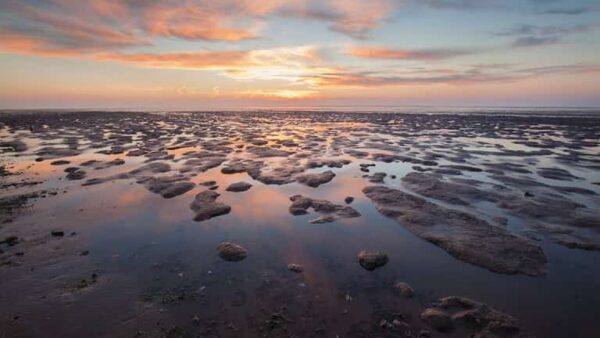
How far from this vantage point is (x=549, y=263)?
8906mm

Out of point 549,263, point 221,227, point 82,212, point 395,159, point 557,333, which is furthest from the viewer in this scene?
point 395,159

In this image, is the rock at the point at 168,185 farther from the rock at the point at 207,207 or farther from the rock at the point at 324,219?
the rock at the point at 324,219

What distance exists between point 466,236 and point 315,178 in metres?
9.13

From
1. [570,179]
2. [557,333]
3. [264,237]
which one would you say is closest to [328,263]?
[264,237]

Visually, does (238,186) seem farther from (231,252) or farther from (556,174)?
(556,174)

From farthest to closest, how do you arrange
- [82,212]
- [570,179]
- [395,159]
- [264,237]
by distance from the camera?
[395,159], [570,179], [82,212], [264,237]

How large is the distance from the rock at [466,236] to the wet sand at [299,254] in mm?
60

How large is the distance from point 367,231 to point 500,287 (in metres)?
4.31

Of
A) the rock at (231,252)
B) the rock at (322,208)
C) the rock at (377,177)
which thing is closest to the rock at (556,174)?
the rock at (377,177)

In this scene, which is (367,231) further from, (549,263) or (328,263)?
(549,263)

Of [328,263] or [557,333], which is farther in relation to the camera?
[328,263]

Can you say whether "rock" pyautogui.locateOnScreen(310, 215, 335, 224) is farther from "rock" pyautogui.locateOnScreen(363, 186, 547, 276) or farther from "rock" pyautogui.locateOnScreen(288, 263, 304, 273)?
"rock" pyautogui.locateOnScreen(288, 263, 304, 273)

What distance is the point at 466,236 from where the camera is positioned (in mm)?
10555

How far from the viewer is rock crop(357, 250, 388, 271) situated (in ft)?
28.9
